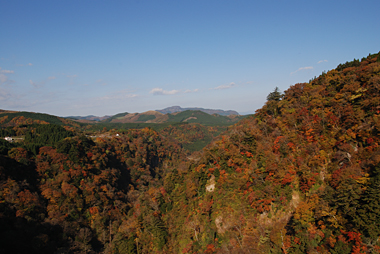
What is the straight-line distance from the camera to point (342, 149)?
3484cm

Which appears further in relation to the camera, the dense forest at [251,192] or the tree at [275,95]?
the tree at [275,95]

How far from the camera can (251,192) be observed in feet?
141

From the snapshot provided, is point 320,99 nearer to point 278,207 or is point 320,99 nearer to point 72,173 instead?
point 278,207

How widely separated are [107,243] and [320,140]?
209ft

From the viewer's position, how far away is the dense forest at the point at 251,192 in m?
30.3

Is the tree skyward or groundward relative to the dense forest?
skyward

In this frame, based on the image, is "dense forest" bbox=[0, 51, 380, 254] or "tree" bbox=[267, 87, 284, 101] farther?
"tree" bbox=[267, 87, 284, 101]

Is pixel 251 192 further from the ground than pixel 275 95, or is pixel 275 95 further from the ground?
pixel 275 95

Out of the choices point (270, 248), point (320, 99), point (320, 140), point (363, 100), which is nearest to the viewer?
point (270, 248)

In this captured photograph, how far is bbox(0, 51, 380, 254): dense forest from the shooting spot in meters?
30.3

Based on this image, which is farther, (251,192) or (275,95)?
(275,95)

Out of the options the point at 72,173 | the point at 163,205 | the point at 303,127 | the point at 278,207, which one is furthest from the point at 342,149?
the point at 72,173

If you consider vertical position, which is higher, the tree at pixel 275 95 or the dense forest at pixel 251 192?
the tree at pixel 275 95

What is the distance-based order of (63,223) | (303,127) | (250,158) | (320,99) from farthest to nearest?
(63,223) → (250,158) → (320,99) → (303,127)
